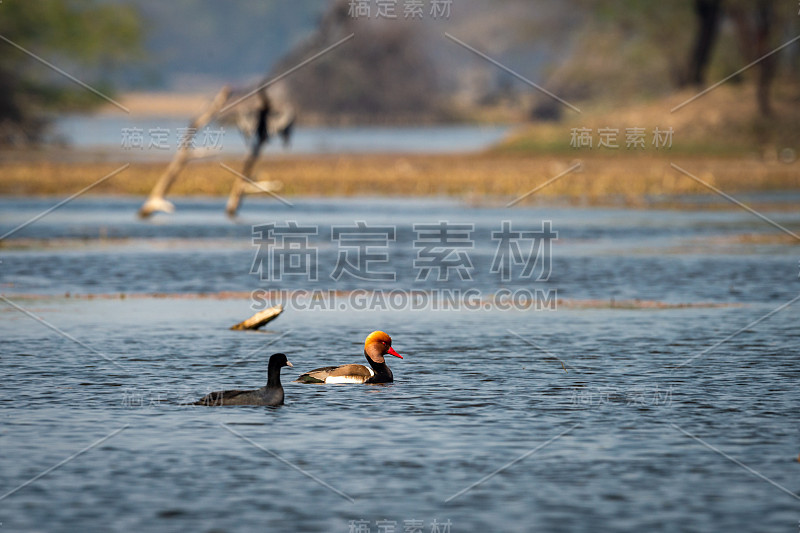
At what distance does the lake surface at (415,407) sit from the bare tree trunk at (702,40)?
1850 inches

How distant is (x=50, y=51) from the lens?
97.1 metres

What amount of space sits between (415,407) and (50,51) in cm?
8667

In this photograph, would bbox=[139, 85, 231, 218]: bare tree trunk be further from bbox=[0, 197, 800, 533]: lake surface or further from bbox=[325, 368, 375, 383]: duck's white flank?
bbox=[325, 368, 375, 383]: duck's white flank

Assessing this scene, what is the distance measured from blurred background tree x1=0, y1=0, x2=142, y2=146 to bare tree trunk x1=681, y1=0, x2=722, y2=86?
3668 cm

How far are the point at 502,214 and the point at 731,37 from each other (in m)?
57.2

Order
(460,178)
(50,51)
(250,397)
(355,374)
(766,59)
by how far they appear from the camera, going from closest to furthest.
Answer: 1. (250,397)
2. (355,374)
3. (460,178)
4. (766,59)
5. (50,51)

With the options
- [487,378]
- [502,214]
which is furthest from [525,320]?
[502,214]

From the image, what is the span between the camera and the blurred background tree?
261ft

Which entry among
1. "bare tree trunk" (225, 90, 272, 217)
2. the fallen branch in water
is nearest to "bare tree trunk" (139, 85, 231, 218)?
"bare tree trunk" (225, 90, 272, 217)

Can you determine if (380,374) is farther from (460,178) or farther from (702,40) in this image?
(702,40)

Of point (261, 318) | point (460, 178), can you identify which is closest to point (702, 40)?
point (460, 178)

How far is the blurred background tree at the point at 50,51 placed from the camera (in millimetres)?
79562

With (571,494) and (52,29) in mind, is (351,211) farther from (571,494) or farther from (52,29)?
(52,29)

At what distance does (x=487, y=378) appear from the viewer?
679 inches
